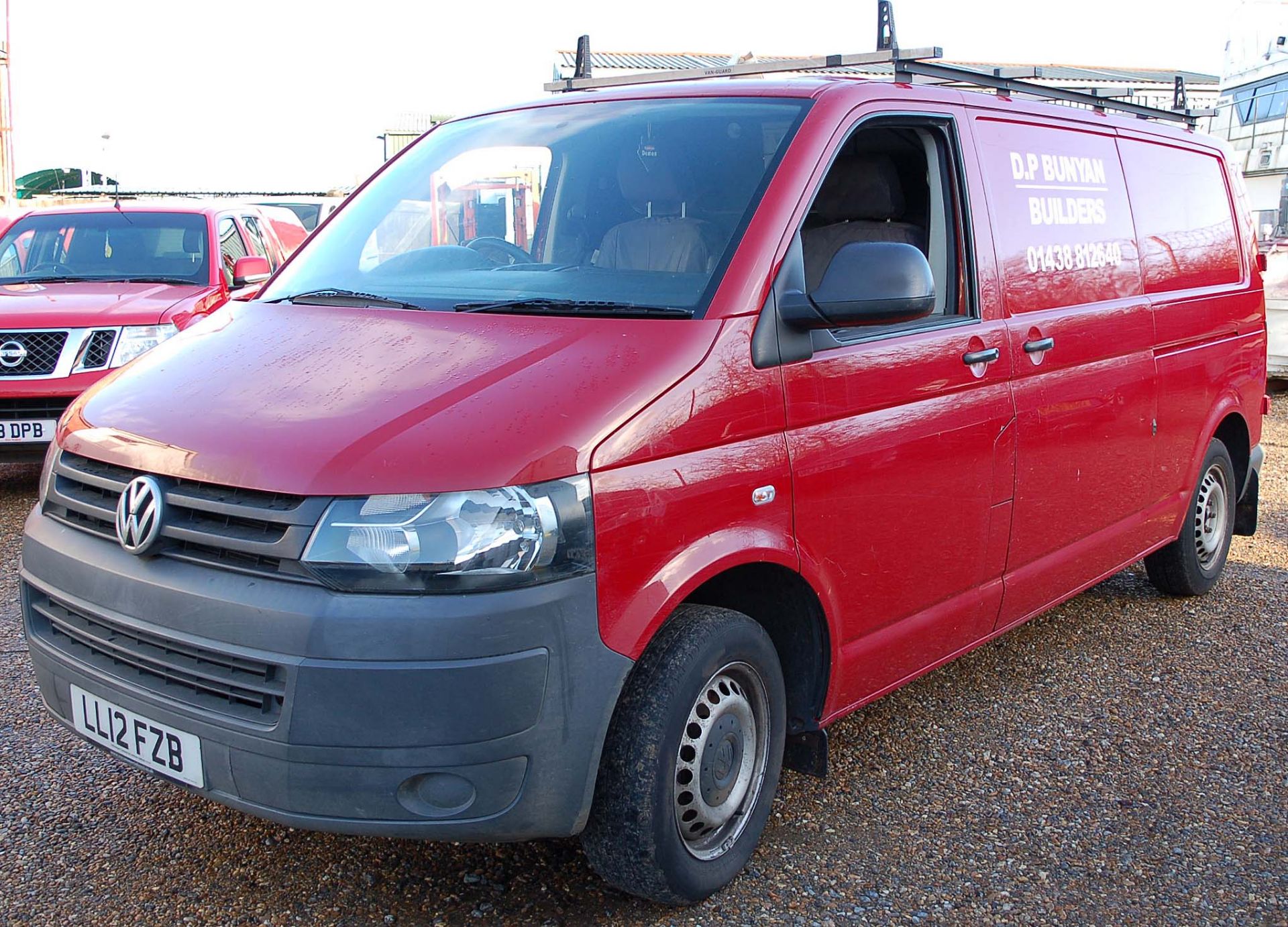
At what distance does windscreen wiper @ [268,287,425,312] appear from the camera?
126 inches

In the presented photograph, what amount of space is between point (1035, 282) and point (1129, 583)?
8.35 feet

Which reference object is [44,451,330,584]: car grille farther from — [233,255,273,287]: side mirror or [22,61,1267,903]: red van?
[233,255,273,287]: side mirror

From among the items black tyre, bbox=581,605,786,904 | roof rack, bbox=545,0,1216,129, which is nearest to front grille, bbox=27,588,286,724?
black tyre, bbox=581,605,786,904

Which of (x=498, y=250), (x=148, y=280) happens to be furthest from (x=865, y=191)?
(x=148, y=280)

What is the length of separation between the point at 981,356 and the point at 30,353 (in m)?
5.61

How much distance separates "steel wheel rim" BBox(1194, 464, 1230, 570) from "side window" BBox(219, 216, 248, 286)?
606 centimetres

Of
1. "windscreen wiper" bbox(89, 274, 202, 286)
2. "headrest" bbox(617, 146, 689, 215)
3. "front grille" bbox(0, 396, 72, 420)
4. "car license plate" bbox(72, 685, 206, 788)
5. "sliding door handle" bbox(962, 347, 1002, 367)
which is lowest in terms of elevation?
"car license plate" bbox(72, 685, 206, 788)

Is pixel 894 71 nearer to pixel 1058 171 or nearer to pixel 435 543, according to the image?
pixel 1058 171

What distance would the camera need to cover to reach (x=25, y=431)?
22.1 feet

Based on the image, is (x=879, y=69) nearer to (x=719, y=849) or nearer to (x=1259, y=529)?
(x=719, y=849)

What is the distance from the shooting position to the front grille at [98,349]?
6.91 m

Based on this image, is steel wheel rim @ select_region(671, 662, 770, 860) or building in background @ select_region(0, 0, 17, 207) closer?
steel wheel rim @ select_region(671, 662, 770, 860)

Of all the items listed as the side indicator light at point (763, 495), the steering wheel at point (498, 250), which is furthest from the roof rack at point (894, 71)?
the side indicator light at point (763, 495)

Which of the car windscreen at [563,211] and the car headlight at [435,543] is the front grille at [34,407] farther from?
the car headlight at [435,543]
